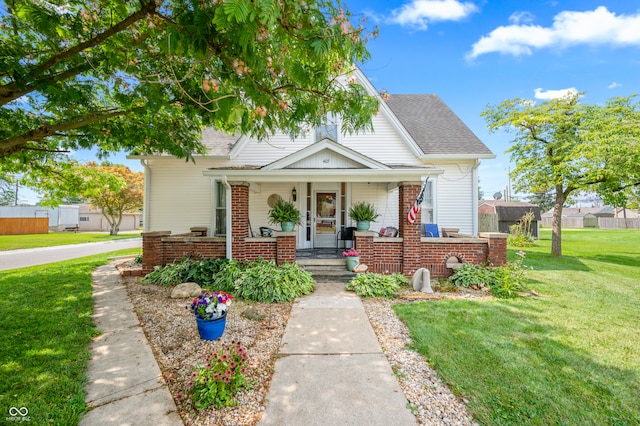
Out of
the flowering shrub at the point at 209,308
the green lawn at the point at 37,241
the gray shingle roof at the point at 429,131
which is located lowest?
the green lawn at the point at 37,241

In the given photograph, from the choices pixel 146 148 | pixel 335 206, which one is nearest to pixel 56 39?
pixel 146 148

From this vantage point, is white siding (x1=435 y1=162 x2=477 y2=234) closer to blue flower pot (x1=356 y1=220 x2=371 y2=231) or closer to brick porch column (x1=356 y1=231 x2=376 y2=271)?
blue flower pot (x1=356 y1=220 x2=371 y2=231)

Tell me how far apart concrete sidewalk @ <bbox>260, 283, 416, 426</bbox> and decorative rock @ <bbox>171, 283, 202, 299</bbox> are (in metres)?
2.62

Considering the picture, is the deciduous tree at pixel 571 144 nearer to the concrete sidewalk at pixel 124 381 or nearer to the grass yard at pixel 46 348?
the concrete sidewalk at pixel 124 381

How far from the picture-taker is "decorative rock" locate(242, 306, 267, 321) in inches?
186

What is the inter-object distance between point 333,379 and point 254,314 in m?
2.24

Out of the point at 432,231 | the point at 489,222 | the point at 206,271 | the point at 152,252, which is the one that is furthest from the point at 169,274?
the point at 489,222

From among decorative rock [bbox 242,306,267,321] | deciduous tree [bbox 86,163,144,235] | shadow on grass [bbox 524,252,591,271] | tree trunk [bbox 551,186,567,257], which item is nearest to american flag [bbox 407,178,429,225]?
decorative rock [bbox 242,306,267,321]

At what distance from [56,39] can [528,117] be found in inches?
573

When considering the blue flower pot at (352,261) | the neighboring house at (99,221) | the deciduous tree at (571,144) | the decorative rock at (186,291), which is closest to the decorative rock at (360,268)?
the blue flower pot at (352,261)

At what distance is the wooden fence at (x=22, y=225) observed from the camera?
83.3ft

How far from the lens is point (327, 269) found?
23.6 ft

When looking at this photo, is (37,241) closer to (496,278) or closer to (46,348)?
(46,348)

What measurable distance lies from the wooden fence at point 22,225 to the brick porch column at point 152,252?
30.9 metres
